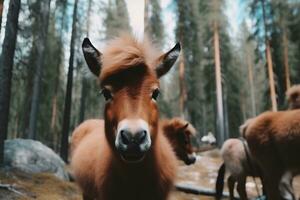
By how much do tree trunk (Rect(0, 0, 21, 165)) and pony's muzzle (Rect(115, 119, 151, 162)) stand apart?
7.87 meters

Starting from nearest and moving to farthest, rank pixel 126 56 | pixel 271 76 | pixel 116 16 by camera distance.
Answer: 1. pixel 126 56
2. pixel 271 76
3. pixel 116 16

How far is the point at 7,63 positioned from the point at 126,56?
24.0ft

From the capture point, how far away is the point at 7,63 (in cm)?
1005

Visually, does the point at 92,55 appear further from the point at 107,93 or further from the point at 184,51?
the point at 184,51

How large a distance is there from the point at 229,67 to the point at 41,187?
33083 mm

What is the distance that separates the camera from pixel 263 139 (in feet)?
26.5

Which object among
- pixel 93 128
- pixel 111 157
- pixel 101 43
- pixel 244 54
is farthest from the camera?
pixel 244 54

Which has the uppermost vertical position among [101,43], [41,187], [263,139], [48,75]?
[48,75]

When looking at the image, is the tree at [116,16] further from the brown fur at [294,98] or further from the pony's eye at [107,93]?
the pony's eye at [107,93]

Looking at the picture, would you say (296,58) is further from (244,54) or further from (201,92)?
(244,54)

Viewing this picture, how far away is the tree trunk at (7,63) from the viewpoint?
10.0m

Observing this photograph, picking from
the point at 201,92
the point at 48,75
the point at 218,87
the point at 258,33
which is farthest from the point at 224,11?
the point at 48,75

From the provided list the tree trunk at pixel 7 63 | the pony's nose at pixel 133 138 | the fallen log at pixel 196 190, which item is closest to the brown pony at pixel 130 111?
the pony's nose at pixel 133 138

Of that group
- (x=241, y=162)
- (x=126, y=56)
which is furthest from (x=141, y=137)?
(x=241, y=162)
